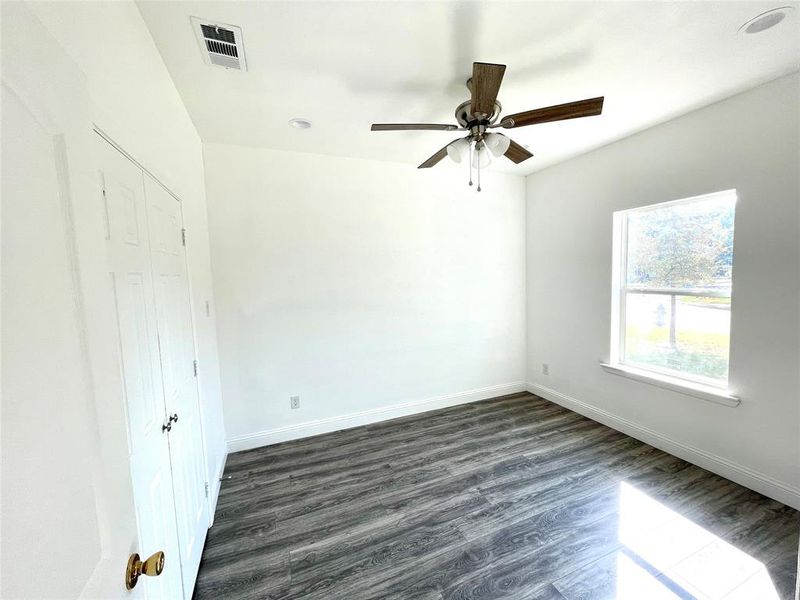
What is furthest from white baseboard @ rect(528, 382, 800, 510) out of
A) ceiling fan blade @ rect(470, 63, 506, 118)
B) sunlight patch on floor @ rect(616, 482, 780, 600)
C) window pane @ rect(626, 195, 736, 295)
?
ceiling fan blade @ rect(470, 63, 506, 118)

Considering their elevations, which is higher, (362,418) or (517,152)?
(517,152)

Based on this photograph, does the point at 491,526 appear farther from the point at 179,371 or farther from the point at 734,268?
the point at 734,268

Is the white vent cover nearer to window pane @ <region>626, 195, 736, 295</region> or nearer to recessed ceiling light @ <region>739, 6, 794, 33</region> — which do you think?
recessed ceiling light @ <region>739, 6, 794, 33</region>

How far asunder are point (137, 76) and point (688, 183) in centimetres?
349

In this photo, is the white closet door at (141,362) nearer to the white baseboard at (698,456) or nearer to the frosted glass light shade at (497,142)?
the frosted glass light shade at (497,142)

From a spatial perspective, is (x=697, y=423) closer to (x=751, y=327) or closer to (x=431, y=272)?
(x=751, y=327)

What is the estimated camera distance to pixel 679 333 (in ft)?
8.49

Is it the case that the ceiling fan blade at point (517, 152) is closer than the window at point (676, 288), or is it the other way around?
the ceiling fan blade at point (517, 152)

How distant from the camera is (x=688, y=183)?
7.86ft

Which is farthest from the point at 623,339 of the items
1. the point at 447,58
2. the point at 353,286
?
the point at 447,58

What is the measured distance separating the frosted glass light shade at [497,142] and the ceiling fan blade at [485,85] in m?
0.13

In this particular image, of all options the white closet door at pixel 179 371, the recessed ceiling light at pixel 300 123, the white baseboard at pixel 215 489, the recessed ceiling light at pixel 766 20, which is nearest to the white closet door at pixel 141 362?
the white closet door at pixel 179 371

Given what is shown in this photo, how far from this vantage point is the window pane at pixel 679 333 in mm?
2324

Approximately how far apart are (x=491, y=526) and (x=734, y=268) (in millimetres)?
2425
